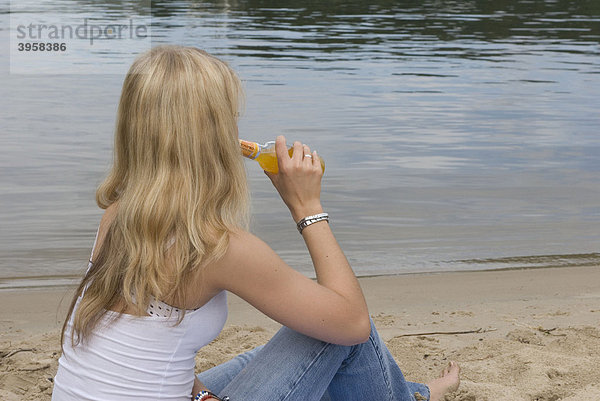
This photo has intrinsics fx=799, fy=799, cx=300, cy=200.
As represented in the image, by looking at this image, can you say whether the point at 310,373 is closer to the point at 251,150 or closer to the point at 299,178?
the point at 299,178

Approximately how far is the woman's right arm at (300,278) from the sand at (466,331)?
43.9 inches

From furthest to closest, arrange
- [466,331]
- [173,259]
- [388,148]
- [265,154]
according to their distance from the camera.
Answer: [388,148], [466,331], [265,154], [173,259]

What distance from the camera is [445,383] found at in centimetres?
309

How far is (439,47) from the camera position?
15812 millimetres

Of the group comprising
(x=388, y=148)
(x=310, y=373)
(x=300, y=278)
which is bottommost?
(x=388, y=148)

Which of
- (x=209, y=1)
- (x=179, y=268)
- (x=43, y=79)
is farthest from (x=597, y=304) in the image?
(x=209, y=1)

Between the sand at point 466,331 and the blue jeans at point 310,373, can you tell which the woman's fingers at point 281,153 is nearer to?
the blue jeans at point 310,373

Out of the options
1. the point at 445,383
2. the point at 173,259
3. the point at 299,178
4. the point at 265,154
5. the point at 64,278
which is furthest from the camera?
the point at 64,278

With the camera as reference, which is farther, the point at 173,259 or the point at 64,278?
the point at 64,278

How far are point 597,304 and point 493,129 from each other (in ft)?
15.6

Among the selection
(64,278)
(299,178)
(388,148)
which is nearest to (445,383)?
(299,178)

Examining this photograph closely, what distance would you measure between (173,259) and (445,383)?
152cm

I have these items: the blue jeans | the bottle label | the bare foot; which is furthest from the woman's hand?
the bare foot

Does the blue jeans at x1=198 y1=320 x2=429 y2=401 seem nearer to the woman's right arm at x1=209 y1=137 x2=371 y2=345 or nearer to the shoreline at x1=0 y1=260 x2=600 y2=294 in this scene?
the woman's right arm at x1=209 y1=137 x2=371 y2=345
